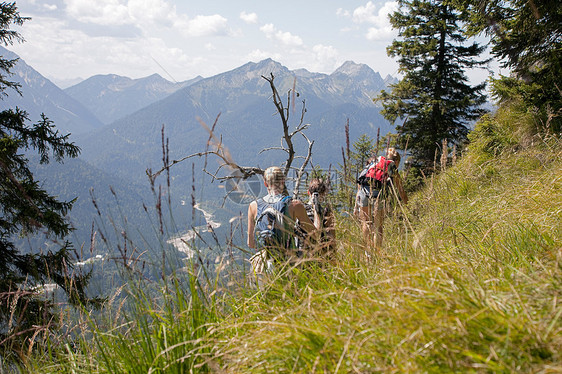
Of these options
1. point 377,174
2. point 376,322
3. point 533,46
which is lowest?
point 376,322

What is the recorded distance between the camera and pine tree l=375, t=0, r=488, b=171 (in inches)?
728

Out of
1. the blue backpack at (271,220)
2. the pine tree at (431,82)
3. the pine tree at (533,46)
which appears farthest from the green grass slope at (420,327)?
the pine tree at (431,82)

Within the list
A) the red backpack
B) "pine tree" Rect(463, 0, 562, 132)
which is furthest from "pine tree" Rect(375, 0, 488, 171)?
the red backpack

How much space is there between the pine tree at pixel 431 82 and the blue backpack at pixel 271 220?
1654cm

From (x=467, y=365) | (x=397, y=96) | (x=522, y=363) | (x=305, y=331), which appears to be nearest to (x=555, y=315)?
(x=522, y=363)

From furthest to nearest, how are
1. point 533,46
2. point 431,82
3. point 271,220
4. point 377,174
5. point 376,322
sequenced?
1. point 431,82
2. point 533,46
3. point 377,174
4. point 271,220
5. point 376,322

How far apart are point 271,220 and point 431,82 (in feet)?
61.2

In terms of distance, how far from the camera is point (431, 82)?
756 inches

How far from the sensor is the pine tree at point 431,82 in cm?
1848

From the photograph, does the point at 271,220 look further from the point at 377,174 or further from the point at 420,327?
the point at 420,327

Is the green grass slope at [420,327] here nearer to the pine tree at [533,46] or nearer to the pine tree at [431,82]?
the pine tree at [533,46]

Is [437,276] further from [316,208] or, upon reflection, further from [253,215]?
[253,215]

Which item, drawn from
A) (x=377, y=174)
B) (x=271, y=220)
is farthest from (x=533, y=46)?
(x=271, y=220)

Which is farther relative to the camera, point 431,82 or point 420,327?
point 431,82
